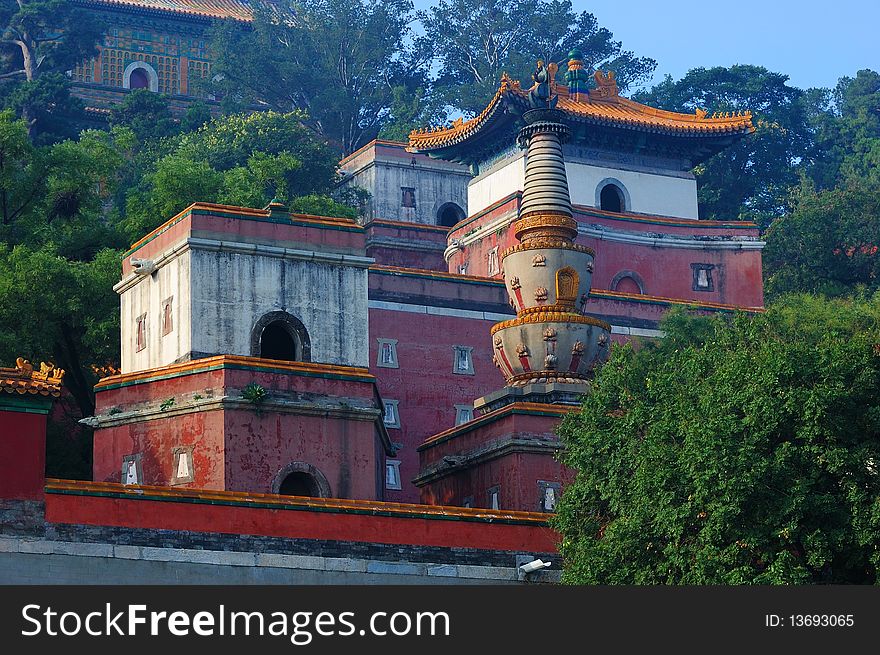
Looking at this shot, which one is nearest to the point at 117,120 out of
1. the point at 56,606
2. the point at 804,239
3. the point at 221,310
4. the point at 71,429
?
the point at 804,239

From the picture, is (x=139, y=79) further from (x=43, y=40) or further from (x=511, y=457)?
(x=511, y=457)

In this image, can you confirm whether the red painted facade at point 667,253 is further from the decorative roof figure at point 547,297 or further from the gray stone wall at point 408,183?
the decorative roof figure at point 547,297

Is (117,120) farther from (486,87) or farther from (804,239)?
(804,239)

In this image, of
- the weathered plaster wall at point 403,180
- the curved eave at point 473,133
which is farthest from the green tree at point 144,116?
the curved eave at point 473,133

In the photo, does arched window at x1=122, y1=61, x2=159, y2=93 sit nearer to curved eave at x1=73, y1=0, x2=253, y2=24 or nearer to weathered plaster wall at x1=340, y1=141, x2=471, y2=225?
curved eave at x1=73, y1=0, x2=253, y2=24

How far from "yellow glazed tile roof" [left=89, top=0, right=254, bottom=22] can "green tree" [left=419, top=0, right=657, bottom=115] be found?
8064 mm

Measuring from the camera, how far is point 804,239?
6147 centimetres

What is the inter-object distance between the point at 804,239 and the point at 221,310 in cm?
2661

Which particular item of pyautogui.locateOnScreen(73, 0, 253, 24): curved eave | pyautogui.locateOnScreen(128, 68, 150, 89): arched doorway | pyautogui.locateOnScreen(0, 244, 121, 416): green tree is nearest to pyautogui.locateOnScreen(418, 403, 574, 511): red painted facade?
pyautogui.locateOnScreen(0, 244, 121, 416): green tree

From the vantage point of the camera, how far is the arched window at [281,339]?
40.0m

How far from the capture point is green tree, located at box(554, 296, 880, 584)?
30625 mm

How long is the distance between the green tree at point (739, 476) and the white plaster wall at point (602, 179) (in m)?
23.2

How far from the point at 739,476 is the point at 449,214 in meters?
37.9

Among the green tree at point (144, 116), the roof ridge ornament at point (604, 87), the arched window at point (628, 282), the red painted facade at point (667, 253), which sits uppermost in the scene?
the green tree at point (144, 116)
